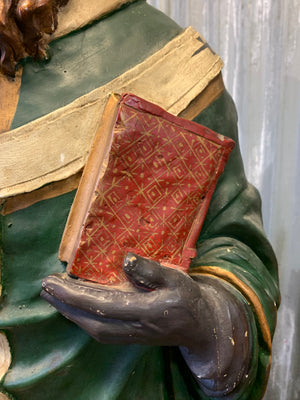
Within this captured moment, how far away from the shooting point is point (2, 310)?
720 mm

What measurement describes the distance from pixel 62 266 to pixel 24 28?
356 mm

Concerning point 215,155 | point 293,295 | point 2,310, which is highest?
point 215,155

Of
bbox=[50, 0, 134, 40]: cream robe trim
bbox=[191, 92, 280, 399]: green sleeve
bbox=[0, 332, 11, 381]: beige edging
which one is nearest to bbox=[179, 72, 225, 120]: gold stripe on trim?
bbox=[191, 92, 280, 399]: green sleeve

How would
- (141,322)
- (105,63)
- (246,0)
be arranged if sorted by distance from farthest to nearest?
(246,0)
(105,63)
(141,322)

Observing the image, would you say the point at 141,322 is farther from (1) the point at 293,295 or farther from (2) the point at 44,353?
(1) the point at 293,295

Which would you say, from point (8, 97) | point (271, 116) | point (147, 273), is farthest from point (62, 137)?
point (271, 116)

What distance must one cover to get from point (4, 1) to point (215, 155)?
379 millimetres

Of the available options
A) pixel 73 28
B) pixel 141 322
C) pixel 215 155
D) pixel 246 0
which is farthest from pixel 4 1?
pixel 246 0

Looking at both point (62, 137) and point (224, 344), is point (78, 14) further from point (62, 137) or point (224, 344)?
point (224, 344)

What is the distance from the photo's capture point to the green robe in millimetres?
705

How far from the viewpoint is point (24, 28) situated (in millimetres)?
689

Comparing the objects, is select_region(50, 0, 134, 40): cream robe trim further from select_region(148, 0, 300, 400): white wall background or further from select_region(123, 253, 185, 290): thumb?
select_region(148, 0, 300, 400): white wall background

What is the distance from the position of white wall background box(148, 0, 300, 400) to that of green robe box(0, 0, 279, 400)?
0.78m

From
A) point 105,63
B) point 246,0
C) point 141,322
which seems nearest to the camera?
point 141,322
